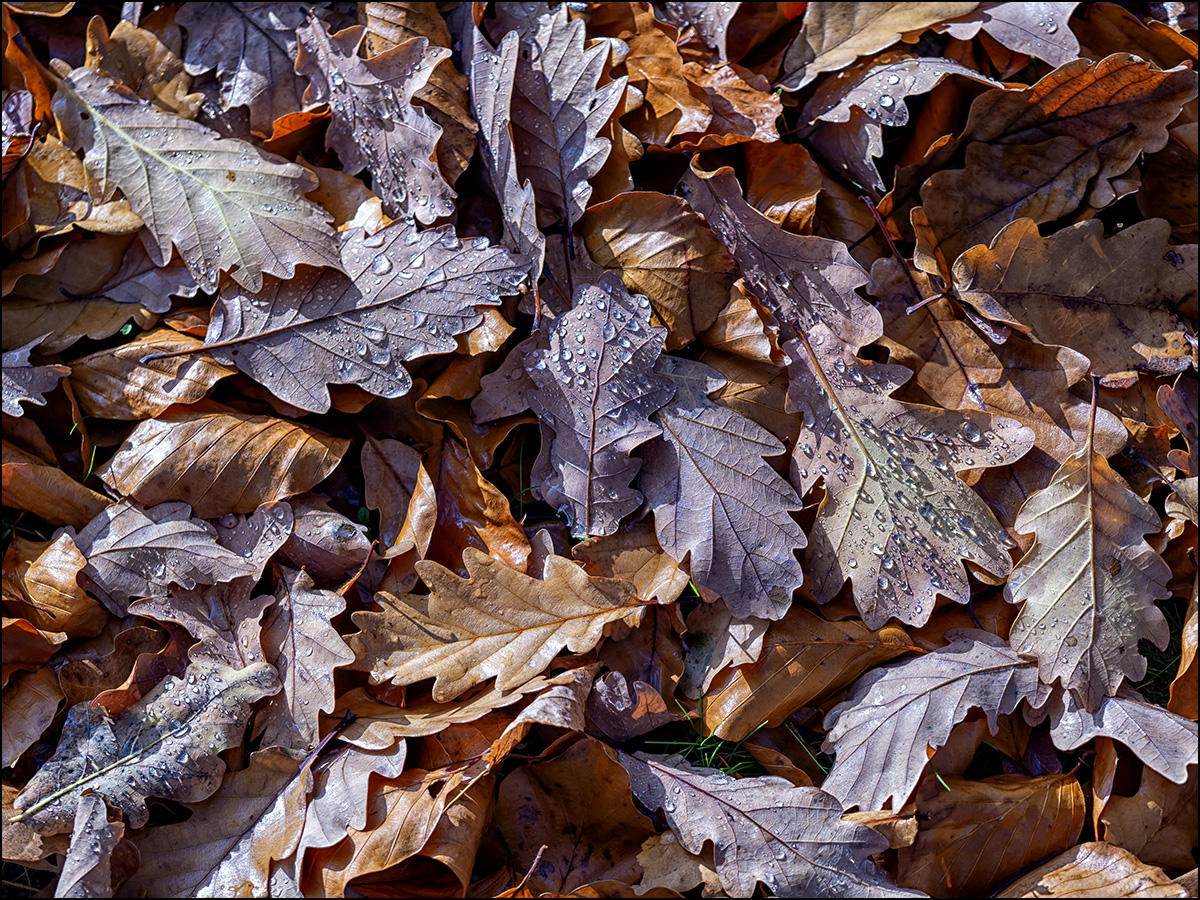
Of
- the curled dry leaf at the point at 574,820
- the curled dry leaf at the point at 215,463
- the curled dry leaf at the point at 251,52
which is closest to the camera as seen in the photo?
the curled dry leaf at the point at 574,820

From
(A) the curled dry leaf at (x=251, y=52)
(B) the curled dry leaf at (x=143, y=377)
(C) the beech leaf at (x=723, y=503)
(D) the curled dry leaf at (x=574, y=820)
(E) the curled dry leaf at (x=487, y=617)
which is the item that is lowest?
(D) the curled dry leaf at (x=574, y=820)

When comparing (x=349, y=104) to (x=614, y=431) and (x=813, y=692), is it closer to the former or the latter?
(x=614, y=431)

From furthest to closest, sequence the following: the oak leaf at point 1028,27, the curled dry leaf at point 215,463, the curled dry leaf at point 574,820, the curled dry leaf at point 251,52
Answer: the curled dry leaf at point 251,52 < the oak leaf at point 1028,27 < the curled dry leaf at point 215,463 < the curled dry leaf at point 574,820

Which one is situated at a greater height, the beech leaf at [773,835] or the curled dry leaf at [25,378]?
the curled dry leaf at [25,378]

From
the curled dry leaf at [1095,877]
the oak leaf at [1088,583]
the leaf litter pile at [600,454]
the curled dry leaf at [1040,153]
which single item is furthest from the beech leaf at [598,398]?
the curled dry leaf at [1095,877]

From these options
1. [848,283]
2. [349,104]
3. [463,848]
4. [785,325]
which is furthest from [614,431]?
[349,104]

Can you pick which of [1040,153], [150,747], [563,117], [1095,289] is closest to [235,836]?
[150,747]

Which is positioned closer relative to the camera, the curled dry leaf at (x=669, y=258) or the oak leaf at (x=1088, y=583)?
the oak leaf at (x=1088, y=583)

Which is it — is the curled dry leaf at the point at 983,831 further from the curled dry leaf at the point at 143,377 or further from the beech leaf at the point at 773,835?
the curled dry leaf at the point at 143,377
